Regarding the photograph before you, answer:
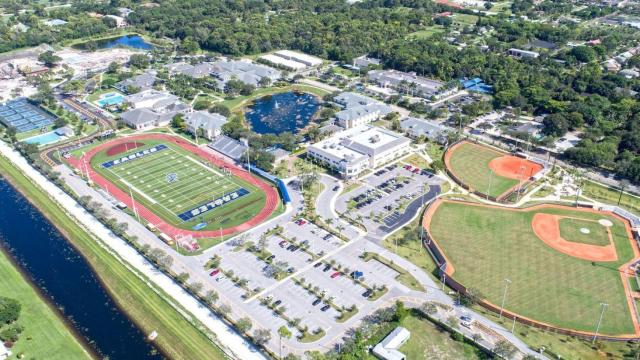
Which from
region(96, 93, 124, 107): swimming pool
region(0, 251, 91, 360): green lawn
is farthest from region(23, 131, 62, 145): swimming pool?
region(0, 251, 91, 360): green lawn

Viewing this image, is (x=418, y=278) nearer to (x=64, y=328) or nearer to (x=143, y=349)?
(x=143, y=349)

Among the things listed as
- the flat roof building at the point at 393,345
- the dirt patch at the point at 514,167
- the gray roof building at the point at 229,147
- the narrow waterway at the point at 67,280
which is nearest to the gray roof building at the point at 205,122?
the gray roof building at the point at 229,147

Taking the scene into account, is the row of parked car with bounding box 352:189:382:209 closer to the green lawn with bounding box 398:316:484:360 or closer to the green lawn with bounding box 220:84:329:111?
the green lawn with bounding box 398:316:484:360

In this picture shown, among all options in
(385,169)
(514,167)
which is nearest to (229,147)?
(385,169)

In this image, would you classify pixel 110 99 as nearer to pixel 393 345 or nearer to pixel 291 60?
pixel 291 60

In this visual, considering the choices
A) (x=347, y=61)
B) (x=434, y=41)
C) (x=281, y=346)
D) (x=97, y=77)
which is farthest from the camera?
(x=434, y=41)

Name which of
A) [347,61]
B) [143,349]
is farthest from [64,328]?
[347,61]
